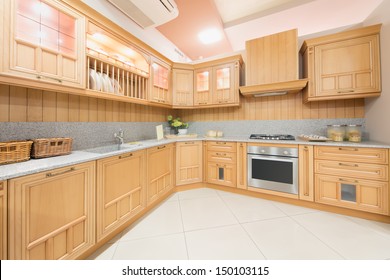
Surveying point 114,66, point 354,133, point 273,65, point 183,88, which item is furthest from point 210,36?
point 354,133

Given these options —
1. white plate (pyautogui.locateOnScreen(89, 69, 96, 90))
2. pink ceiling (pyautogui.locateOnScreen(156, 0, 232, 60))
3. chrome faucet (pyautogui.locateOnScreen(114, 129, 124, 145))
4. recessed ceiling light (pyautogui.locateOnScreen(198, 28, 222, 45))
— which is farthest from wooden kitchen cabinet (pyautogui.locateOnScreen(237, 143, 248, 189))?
recessed ceiling light (pyautogui.locateOnScreen(198, 28, 222, 45))

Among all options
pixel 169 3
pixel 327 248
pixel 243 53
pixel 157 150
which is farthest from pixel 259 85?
pixel 327 248

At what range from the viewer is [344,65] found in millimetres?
2100

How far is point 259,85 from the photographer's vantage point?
8.29 feet

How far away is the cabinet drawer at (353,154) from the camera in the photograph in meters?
1.77

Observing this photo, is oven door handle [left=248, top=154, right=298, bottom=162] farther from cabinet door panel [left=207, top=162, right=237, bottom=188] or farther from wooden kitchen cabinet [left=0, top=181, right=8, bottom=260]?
wooden kitchen cabinet [left=0, top=181, right=8, bottom=260]

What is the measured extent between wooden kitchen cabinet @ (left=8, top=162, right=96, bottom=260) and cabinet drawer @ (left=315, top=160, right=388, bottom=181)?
8.63 feet

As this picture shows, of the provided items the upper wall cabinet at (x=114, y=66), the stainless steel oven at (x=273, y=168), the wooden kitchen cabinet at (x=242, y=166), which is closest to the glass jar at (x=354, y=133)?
the stainless steel oven at (x=273, y=168)

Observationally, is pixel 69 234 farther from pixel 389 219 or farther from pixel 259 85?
pixel 389 219

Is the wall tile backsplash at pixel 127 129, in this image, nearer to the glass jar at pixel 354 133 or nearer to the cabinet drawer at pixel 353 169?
the glass jar at pixel 354 133

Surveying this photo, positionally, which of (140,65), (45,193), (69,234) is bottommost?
(69,234)

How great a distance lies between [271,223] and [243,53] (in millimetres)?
2934

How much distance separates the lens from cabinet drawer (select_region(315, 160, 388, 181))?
5.81ft

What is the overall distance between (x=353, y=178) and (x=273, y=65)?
1.86m
